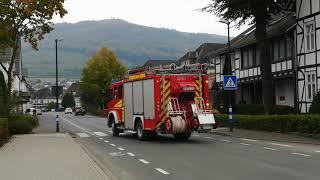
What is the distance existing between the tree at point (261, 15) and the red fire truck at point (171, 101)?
10.5m

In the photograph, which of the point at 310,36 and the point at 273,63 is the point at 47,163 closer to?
the point at 310,36

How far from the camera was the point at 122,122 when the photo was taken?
27.9m

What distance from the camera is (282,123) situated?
26.6 m

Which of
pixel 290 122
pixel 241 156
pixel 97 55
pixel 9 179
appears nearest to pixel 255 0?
pixel 290 122


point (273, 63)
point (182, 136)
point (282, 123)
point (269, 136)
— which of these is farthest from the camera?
point (273, 63)

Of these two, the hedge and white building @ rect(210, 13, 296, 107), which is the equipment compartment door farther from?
white building @ rect(210, 13, 296, 107)

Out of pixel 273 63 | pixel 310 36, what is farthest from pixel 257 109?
pixel 310 36

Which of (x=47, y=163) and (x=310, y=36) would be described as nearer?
(x=47, y=163)

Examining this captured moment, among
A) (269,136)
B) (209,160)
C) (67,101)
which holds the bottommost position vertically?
(209,160)

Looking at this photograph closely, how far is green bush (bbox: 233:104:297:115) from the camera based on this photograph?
36.4 metres

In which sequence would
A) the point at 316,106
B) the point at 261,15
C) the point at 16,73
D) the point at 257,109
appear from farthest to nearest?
the point at 16,73, the point at 257,109, the point at 261,15, the point at 316,106

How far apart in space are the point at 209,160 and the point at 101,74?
70857mm

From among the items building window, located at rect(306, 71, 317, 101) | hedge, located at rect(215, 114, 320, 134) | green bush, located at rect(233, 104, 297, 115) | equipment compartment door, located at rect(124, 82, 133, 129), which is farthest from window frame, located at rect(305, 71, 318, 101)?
equipment compartment door, located at rect(124, 82, 133, 129)

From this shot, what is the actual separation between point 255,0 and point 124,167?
66.8 feet
